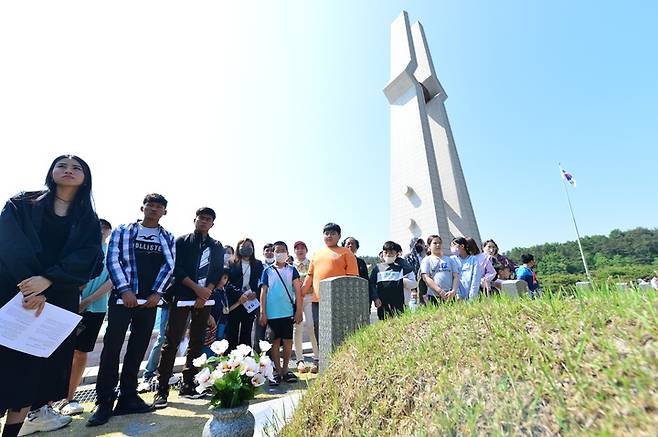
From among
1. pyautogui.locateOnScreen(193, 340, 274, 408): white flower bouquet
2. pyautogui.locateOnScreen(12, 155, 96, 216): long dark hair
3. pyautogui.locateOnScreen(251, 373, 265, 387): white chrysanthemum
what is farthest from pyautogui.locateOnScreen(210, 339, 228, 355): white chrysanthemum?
pyautogui.locateOnScreen(12, 155, 96, 216): long dark hair

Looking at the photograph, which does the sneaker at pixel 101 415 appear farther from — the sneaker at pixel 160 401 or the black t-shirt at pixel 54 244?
the black t-shirt at pixel 54 244

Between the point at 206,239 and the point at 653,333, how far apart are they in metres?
4.25

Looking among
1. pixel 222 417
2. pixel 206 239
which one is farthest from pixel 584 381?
pixel 206 239

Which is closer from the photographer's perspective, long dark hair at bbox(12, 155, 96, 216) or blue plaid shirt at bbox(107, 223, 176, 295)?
long dark hair at bbox(12, 155, 96, 216)

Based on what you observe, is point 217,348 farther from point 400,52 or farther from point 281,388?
point 400,52

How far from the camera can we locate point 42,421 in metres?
2.99

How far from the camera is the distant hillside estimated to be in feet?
139

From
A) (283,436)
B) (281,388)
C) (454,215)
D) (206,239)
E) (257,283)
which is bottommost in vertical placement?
(281,388)

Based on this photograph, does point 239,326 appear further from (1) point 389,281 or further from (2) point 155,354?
(1) point 389,281

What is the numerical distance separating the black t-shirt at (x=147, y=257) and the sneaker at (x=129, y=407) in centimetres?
106

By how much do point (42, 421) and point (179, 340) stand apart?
131 cm

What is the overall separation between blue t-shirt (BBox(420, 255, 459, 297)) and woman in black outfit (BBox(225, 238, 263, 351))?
2.81 m

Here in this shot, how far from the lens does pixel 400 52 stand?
66.6ft

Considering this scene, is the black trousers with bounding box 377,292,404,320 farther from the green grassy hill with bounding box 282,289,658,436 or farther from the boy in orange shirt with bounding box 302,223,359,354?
the green grassy hill with bounding box 282,289,658,436
